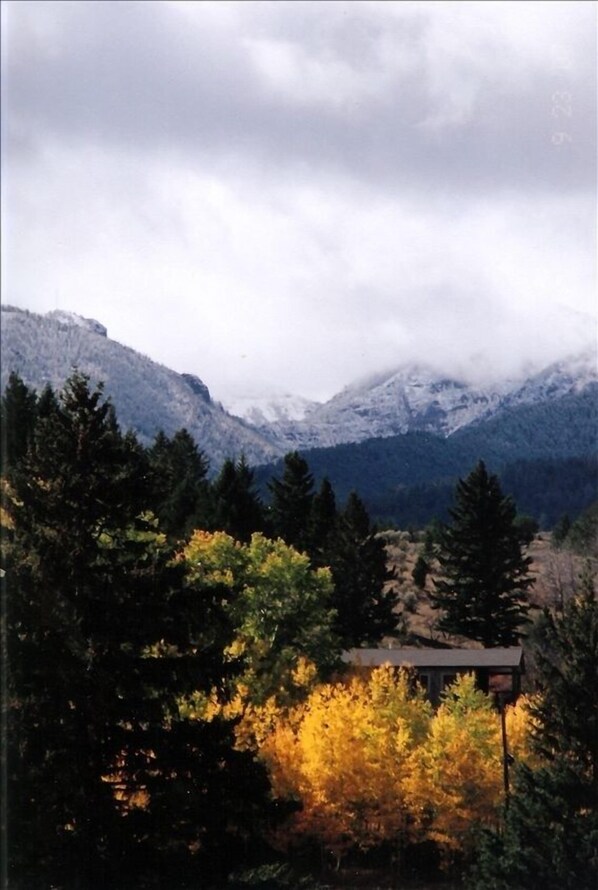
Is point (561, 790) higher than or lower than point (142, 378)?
lower

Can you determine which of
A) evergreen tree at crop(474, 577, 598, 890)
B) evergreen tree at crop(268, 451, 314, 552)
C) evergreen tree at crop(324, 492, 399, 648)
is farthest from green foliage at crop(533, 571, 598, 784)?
evergreen tree at crop(268, 451, 314, 552)

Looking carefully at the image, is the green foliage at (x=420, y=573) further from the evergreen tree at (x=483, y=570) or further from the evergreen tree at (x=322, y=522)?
the evergreen tree at (x=483, y=570)

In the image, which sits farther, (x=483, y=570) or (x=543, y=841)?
(x=483, y=570)

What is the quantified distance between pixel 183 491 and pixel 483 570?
16.5 meters

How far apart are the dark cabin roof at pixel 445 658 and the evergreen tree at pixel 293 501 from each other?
16046 mm

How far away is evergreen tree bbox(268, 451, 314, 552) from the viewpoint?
243 feet

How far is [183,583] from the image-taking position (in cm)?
1938

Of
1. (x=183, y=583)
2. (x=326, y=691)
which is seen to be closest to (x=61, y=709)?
(x=183, y=583)

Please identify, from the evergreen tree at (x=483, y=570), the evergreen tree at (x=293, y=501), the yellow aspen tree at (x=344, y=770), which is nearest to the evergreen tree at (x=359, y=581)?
the evergreen tree at (x=483, y=570)

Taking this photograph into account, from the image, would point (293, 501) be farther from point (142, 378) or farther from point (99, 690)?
point (99, 690)

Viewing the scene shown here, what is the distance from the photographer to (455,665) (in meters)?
55.6

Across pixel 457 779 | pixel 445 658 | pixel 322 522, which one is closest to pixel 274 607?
pixel 457 779

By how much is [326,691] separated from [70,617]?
25016 millimetres

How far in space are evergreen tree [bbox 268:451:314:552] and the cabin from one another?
54.9 feet
